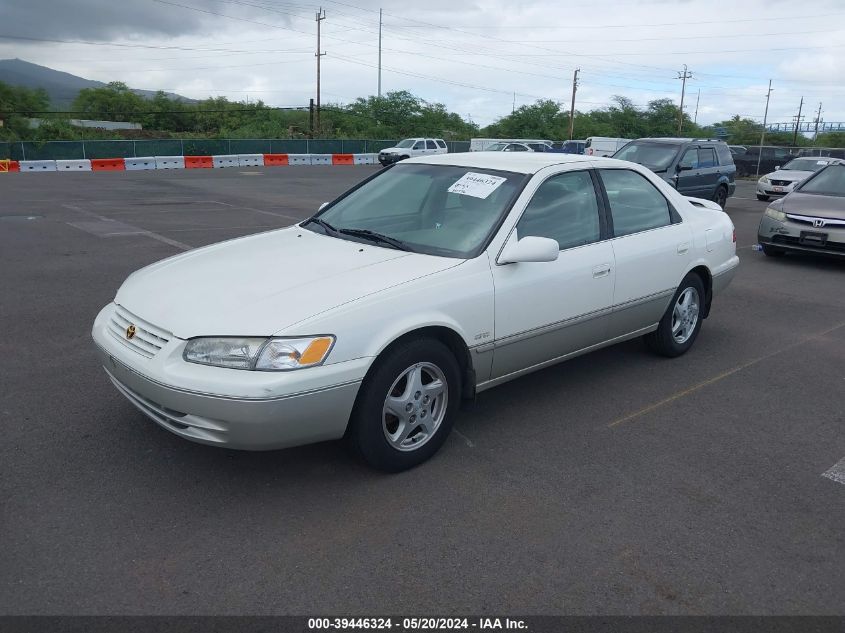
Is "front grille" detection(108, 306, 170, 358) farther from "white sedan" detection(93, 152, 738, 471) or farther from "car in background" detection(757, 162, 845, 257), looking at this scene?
"car in background" detection(757, 162, 845, 257)

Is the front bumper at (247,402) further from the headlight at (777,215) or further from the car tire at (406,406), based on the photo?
the headlight at (777,215)

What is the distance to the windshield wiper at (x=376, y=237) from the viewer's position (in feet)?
13.9

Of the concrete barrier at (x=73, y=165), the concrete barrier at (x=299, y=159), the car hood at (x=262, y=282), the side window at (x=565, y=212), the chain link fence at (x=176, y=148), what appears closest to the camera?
the car hood at (x=262, y=282)

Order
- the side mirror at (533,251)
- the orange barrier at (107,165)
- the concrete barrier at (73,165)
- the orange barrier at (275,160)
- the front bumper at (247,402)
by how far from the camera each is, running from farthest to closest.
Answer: the orange barrier at (275,160) < the orange barrier at (107,165) < the concrete barrier at (73,165) < the side mirror at (533,251) < the front bumper at (247,402)

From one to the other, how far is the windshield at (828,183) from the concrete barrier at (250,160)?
28389 mm

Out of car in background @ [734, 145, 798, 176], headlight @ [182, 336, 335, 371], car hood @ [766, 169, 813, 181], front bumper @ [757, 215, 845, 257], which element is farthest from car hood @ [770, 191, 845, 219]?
car in background @ [734, 145, 798, 176]

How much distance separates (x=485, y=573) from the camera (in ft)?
9.77

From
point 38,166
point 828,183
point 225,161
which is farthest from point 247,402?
point 225,161

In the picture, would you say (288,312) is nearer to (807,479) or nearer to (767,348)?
(807,479)

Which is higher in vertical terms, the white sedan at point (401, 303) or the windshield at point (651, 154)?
the windshield at point (651, 154)

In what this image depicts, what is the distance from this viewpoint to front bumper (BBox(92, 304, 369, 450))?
3.21 m

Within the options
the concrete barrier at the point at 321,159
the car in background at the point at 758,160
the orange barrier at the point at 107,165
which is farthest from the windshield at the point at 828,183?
the concrete barrier at the point at 321,159

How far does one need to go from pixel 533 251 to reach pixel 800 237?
7472 mm

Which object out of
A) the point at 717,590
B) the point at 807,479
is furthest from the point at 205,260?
the point at 807,479
